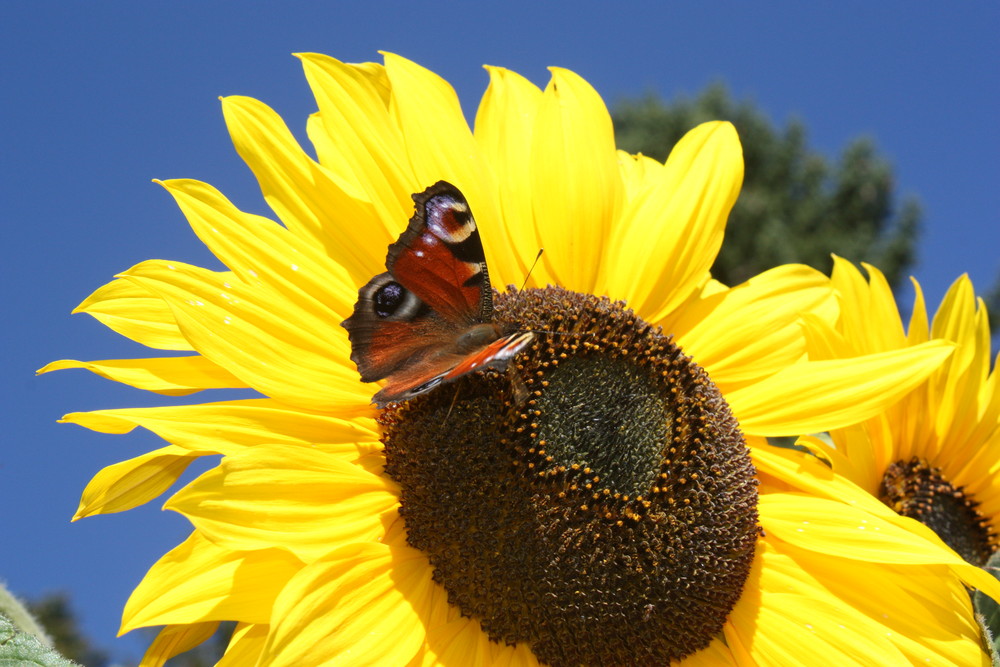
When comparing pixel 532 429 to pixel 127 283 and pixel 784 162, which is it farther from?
pixel 784 162

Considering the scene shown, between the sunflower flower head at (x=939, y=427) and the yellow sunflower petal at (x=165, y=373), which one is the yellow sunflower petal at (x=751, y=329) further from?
the yellow sunflower petal at (x=165, y=373)

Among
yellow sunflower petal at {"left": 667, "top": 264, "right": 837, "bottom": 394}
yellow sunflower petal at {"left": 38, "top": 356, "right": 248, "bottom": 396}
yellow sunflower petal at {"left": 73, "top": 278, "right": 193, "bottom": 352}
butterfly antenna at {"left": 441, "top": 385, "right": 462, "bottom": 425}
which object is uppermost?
yellow sunflower petal at {"left": 73, "top": 278, "right": 193, "bottom": 352}

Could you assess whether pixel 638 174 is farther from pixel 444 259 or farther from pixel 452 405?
pixel 452 405

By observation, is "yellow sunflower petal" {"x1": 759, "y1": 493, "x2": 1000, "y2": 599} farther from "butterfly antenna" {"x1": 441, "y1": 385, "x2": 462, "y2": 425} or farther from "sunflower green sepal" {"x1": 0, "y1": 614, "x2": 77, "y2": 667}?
"sunflower green sepal" {"x1": 0, "y1": 614, "x2": 77, "y2": 667}

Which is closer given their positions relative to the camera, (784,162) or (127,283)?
(127,283)

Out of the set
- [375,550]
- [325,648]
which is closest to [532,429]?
[375,550]

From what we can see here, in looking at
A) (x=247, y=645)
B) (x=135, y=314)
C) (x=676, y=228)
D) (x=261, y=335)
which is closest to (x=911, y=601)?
(x=676, y=228)

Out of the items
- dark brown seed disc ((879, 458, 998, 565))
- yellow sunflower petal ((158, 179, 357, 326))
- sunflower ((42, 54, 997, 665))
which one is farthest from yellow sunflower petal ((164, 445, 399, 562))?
dark brown seed disc ((879, 458, 998, 565))

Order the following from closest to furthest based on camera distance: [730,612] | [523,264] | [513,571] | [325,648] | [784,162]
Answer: [325,648], [513,571], [730,612], [523,264], [784,162]
